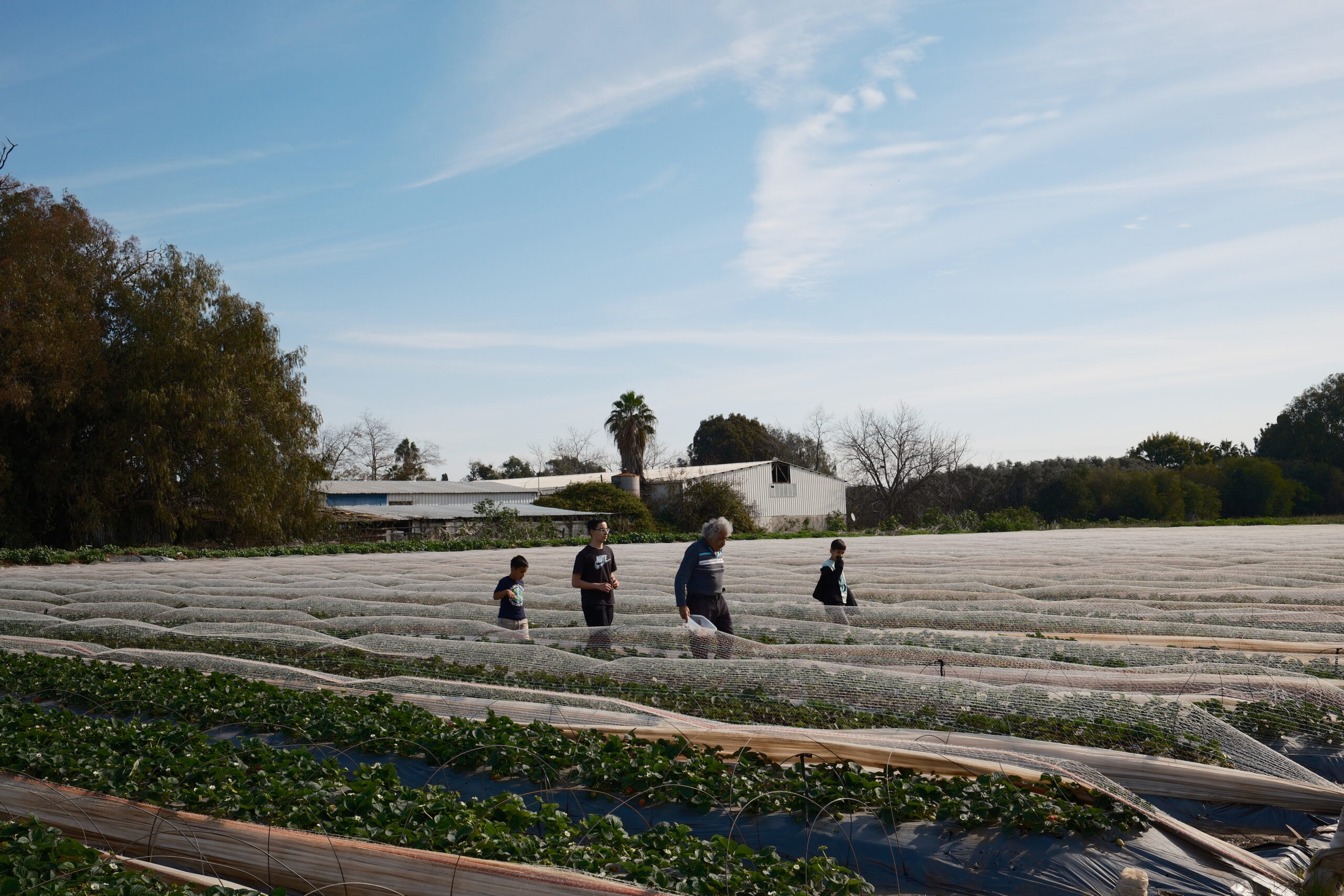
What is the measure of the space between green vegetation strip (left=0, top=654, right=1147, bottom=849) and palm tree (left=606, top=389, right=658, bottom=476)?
138 feet

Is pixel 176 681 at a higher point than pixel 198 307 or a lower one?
lower

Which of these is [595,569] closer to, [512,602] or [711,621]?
[512,602]

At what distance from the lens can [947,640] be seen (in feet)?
26.9

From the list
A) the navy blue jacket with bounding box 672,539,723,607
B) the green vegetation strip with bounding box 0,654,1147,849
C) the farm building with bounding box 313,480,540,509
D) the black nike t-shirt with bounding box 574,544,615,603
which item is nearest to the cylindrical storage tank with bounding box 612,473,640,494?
the farm building with bounding box 313,480,540,509

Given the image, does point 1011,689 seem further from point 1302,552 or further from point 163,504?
point 163,504

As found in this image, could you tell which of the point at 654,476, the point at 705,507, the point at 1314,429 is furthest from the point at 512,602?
the point at 1314,429

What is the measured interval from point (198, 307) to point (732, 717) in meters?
27.5

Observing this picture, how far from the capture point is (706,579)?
24.7ft

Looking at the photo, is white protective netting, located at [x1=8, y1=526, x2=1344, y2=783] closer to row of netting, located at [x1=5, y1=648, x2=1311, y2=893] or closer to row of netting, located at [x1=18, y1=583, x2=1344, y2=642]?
row of netting, located at [x1=18, y1=583, x2=1344, y2=642]

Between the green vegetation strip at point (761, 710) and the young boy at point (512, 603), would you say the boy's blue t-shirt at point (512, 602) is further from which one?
the green vegetation strip at point (761, 710)

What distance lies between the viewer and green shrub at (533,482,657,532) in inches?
1462

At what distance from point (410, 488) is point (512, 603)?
34860mm

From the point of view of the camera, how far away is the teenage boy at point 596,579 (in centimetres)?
817

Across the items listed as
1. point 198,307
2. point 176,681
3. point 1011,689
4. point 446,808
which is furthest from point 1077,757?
point 198,307
